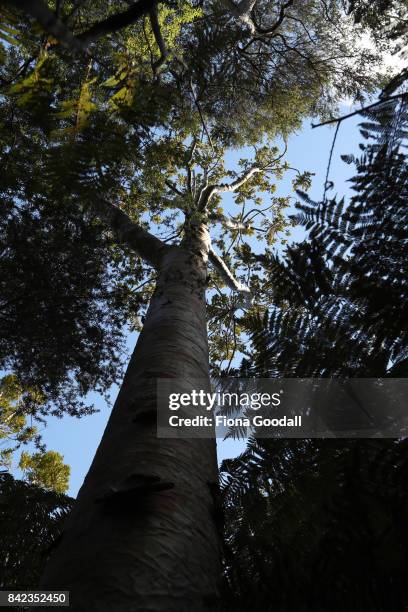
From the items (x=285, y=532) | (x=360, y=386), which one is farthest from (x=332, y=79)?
(x=285, y=532)

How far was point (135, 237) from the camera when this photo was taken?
5457 millimetres

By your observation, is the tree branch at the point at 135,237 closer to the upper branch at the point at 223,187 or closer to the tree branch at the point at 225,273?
the tree branch at the point at 225,273

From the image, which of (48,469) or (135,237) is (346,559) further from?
(48,469)

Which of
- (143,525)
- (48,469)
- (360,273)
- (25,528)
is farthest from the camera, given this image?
(48,469)

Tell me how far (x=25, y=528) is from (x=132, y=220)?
16.6 ft

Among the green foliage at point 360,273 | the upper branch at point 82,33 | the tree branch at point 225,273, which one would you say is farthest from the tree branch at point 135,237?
the upper branch at point 82,33

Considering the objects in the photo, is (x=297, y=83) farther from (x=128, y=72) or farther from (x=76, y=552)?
(x=76, y=552)

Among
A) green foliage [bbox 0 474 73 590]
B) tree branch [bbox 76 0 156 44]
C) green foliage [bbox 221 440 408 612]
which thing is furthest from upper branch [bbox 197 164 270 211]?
green foliage [bbox 221 440 408 612]

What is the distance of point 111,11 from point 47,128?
640 cm

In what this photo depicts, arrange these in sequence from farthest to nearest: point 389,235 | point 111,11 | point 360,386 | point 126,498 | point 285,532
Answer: point 111,11, point 360,386, point 389,235, point 285,532, point 126,498

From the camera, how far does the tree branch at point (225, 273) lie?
6.85 meters

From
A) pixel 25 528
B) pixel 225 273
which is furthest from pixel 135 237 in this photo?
pixel 25 528

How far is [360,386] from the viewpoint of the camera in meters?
1.85

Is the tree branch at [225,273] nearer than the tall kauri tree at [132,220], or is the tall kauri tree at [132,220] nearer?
the tall kauri tree at [132,220]
